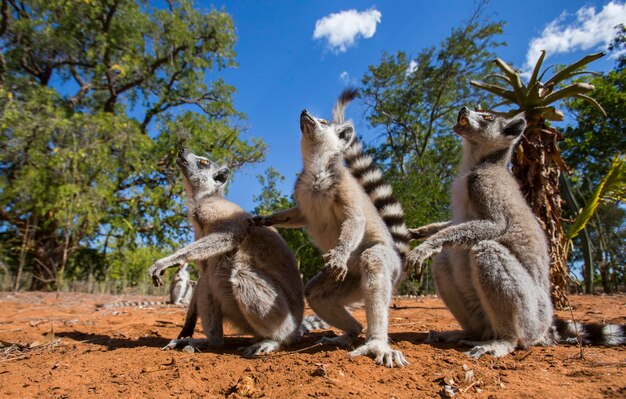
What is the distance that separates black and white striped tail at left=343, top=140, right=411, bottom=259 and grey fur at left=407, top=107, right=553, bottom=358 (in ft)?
2.57

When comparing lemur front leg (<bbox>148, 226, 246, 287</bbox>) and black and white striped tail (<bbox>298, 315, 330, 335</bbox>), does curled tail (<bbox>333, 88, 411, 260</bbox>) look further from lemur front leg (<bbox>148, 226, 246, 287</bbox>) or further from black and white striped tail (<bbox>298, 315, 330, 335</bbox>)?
lemur front leg (<bbox>148, 226, 246, 287</bbox>)

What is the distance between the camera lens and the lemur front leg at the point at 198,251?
158 inches

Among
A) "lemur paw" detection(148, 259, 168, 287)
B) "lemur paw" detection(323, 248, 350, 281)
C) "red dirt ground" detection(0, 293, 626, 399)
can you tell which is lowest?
"red dirt ground" detection(0, 293, 626, 399)

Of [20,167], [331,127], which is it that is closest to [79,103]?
[20,167]

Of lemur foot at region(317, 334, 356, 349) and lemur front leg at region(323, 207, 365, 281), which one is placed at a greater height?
lemur front leg at region(323, 207, 365, 281)

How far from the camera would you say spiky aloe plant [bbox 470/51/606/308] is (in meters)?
6.61

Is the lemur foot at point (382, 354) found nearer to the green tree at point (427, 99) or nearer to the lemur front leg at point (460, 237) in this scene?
the lemur front leg at point (460, 237)

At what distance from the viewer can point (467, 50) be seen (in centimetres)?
2348

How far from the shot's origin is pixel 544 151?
265 inches

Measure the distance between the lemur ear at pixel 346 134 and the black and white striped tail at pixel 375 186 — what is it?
13 cm

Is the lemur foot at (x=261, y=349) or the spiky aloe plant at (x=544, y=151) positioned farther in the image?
the spiky aloe plant at (x=544, y=151)

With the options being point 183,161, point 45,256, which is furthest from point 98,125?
point 183,161

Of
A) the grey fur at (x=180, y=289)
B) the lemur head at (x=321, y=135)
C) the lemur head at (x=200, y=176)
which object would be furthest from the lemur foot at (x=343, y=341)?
the grey fur at (x=180, y=289)

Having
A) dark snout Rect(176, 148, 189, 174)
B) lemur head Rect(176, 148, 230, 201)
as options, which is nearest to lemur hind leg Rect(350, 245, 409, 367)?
lemur head Rect(176, 148, 230, 201)
